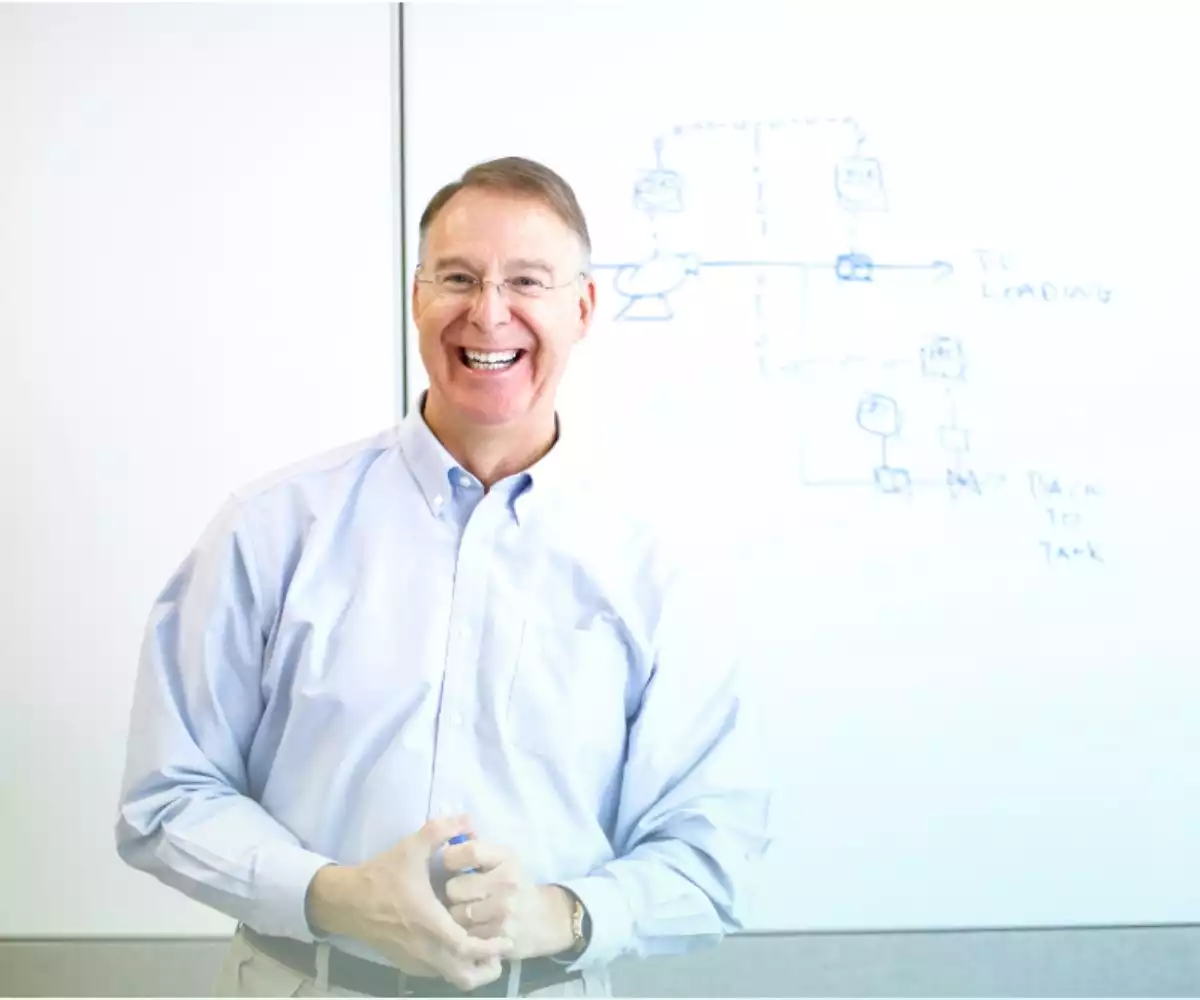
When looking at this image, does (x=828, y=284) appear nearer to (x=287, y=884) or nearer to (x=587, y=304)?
(x=587, y=304)

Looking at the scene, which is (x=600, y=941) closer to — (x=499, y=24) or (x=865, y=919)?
(x=865, y=919)

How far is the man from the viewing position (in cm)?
138

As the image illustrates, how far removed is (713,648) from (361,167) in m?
0.80

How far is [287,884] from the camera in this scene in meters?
1.36

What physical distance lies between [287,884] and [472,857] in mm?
214

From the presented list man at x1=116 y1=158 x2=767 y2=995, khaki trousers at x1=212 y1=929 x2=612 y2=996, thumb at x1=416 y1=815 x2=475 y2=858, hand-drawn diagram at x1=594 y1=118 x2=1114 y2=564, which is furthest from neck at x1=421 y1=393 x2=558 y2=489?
khaki trousers at x1=212 y1=929 x2=612 y2=996

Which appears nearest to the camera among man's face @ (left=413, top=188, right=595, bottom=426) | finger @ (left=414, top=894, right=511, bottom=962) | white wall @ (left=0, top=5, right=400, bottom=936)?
finger @ (left=414, top=894, right=511, bottom=962)

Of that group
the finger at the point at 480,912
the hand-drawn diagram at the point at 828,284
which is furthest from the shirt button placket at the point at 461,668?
the hand-drawn diagram at the point at 828,284

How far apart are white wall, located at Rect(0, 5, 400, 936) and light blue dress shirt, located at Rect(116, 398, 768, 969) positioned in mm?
110

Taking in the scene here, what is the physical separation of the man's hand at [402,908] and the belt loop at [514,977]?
29mm

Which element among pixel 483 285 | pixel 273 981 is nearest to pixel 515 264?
pixel 483 285

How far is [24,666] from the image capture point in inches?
62.1

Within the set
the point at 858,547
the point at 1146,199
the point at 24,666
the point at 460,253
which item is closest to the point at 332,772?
the point at 24,666

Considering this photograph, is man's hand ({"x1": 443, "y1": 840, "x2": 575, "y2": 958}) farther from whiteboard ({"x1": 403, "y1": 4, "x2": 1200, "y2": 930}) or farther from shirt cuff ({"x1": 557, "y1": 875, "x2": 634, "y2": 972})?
whiteboard ({"x1": 403, "y1": 4, "x2": 1200, "y2": 930})
